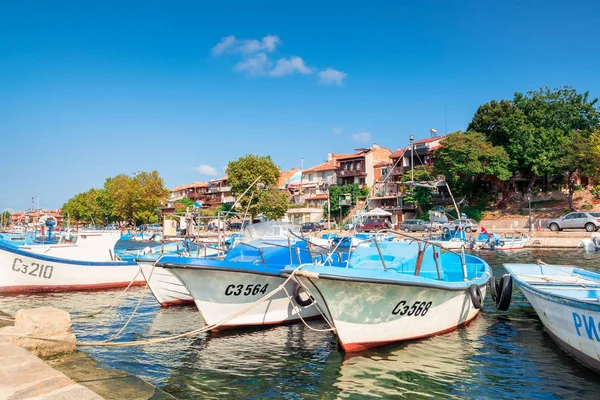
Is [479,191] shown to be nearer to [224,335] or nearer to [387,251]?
[387,251]

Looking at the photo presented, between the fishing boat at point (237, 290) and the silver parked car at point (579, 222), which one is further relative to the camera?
the silver parked car at point (579, 222)

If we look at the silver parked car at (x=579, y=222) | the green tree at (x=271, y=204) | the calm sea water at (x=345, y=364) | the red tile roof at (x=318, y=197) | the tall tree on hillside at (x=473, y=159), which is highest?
the tall tree on hillside at (x=473, y=159)

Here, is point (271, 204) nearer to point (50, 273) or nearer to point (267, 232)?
point (50, 273)

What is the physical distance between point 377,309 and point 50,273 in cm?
1501

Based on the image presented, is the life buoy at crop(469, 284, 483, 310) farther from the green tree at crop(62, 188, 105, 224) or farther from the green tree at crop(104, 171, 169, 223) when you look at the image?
the green tree at crop(62, 188, 105, 224)

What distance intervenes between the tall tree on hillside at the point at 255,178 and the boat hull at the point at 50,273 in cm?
4704

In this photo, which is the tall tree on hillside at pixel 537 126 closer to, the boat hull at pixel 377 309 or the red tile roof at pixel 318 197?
the red tile roof at pixel 318 197

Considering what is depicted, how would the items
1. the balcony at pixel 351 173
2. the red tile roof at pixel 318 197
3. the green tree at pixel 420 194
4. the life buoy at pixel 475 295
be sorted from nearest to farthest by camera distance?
1. the life buoy at pixel 475 295
2. the green tree at pixel 420 194
3. the balcony at pixel 351 173
4. the red tile roof at pixel 318 197

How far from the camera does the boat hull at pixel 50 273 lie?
18.1 meters

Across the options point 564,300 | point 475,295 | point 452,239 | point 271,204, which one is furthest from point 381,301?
point 271,204

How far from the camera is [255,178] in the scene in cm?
7019

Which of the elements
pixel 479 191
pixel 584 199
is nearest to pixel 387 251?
pixel 584 199

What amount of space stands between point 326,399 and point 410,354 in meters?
2.83

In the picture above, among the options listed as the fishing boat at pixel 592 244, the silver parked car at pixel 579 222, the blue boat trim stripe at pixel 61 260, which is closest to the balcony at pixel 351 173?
the silver parked car at pixel 579 222
